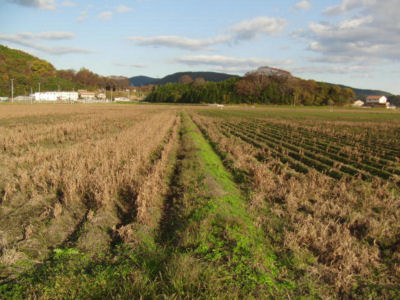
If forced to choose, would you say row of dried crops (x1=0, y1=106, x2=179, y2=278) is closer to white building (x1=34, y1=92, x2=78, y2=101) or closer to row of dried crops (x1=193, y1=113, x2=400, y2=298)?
row of dried crops (x1=193, y1=113, x2=400, y2=298)

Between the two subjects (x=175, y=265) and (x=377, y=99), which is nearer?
(x=175, y=265)

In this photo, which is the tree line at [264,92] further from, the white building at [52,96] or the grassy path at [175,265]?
the grassy path at [175,265]

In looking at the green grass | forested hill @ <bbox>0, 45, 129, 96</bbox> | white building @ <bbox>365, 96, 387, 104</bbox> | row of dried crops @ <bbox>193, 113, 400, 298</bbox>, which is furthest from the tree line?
row of dried crops @ <bbox>193, 113, 400, 298</bbox>

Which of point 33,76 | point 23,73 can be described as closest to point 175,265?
point 33,76

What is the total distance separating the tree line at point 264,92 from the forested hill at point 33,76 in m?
58.3

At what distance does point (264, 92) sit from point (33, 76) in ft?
377

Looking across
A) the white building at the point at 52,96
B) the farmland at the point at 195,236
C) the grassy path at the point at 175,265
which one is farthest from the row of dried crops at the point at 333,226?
the white building at the point at 52,96

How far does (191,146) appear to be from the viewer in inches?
497

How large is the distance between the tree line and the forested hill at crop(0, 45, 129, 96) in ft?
191

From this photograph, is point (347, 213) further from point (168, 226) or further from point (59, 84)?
point (59, 84)

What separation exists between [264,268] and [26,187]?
6.22 meters

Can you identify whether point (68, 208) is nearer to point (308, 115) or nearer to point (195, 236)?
point (195, 236)

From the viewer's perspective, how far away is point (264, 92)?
373ft

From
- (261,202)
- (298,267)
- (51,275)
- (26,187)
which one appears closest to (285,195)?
(261,202)
